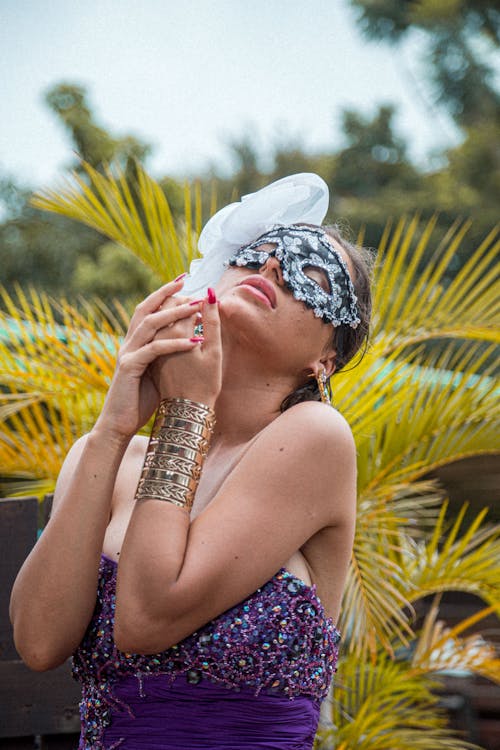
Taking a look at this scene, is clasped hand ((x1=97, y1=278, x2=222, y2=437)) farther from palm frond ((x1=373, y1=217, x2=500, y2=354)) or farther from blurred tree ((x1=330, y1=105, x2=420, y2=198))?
blurred tree ((x1=330, y1=105, x2=420, y2=198))

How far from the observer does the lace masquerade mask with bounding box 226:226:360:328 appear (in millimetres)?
1656

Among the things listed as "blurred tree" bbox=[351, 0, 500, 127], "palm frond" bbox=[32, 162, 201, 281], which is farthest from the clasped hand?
"blurred tree" bbox=[351, 0, 500, 127]

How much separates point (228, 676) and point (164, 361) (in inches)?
21.6

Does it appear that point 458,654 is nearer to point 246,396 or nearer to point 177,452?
point 246,396

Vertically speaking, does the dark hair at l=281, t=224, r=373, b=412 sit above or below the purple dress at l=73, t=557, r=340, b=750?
above

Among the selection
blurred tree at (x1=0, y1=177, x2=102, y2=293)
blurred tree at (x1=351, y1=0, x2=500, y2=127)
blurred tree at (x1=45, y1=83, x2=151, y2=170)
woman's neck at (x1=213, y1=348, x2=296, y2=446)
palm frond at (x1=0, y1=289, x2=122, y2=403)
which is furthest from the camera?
blurred tree at (x1=351, y1=0, x2=500, y2=127)

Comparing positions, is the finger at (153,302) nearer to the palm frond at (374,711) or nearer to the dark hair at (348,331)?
the dark hair at (348,331)

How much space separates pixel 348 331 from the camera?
178 cm

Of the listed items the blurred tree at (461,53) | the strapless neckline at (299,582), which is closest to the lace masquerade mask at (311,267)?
the strapless neckline at (299,582)

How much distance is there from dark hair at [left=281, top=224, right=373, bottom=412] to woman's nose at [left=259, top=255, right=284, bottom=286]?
0.17 meters

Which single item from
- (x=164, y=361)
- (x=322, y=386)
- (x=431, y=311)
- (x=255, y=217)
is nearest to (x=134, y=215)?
(x=431, y=311)

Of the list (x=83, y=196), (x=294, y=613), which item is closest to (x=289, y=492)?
(x=294, y=613)

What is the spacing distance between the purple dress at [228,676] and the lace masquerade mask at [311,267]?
519 mm

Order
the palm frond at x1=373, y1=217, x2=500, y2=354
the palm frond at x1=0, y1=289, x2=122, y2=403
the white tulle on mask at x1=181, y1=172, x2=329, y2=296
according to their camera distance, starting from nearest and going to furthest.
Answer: the white tulle on mask at x1=181, y1=172, x2=329, y2=296
the palm frond at x1=0, y1=289, x2=122, y2=403
the palm frond at x1=373, y1=217, x2=500, y2=354
